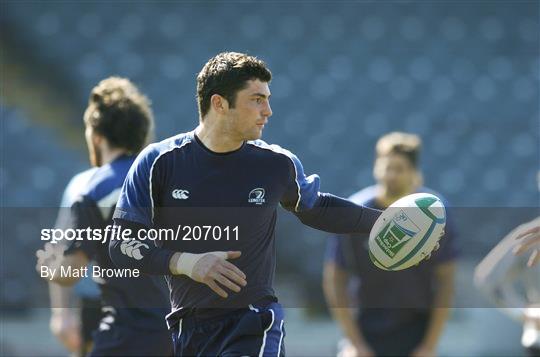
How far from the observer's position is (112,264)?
441cm

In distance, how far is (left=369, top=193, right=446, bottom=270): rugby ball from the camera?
12.1 ft

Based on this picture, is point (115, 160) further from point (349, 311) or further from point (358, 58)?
point (358, 58)

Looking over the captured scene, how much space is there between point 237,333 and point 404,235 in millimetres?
769

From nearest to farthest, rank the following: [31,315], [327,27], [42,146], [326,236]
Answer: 1. [31,315]
2. [326,236]
3. [42,146]
4. [327,27]

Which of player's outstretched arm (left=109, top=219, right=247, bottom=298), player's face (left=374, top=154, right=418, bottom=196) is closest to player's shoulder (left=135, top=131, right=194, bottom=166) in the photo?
player's outstretched arm (left=109, top=219, right=247, bottom=298)

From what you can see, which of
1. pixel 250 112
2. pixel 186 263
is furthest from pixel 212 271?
pixel 250 112

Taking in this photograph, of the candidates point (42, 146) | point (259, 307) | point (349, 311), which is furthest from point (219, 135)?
point (42, 146)

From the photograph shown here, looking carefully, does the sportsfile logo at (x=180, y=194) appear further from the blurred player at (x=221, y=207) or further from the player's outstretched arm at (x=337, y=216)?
the player's outstretched arm at (x=337, y=216)

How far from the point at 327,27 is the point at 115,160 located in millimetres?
5957

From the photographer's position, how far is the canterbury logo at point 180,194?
351 cm

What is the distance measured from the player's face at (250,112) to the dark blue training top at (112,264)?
1.01 m

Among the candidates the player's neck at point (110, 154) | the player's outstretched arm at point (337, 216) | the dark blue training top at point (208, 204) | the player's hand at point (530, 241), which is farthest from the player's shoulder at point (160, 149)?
the player's hand at point (530, 241)

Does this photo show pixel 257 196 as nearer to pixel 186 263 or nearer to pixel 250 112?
pixel 250 112

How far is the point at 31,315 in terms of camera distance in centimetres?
829
